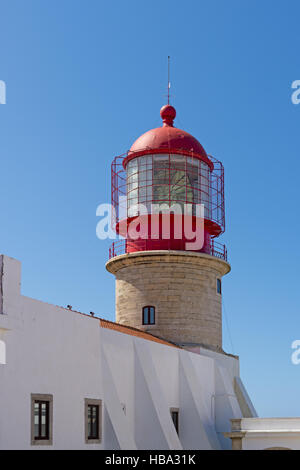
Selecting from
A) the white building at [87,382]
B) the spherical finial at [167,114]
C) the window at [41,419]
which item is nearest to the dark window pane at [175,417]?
the white building at [87,382]

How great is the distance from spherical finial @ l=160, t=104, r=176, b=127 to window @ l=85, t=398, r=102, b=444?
15.0 meters

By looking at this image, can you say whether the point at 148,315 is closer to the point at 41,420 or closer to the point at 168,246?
the point at 168,246

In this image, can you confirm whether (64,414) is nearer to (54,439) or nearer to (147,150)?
(54,439)

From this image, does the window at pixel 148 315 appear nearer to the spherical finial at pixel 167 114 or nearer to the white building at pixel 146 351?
the white building at pixel 146 351

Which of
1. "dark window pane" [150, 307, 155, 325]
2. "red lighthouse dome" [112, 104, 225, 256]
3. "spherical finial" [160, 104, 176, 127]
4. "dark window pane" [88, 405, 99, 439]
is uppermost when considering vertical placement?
"spherical finial" [160, 104, 176, 127]

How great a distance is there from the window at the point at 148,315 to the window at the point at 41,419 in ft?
37.9

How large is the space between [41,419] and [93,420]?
231cm

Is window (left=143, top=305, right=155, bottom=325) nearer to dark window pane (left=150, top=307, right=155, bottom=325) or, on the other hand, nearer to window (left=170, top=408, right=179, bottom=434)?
dark window pane (left=150, top=307, right=155, bottom=325)

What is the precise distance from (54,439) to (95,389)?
231 centimetres

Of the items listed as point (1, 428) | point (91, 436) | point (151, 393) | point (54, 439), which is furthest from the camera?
point (151, 393)

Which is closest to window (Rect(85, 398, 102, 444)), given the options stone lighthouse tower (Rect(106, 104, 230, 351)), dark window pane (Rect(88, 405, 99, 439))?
dark window pane (Rect(88, 405, 99, 439))

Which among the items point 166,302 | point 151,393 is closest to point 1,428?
point 151,393

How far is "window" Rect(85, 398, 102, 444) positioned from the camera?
18500mm

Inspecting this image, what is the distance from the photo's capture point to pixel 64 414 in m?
17.6
